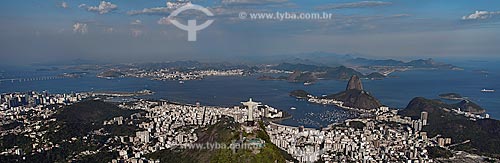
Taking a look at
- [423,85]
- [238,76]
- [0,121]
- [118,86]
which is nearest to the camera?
[0,121]

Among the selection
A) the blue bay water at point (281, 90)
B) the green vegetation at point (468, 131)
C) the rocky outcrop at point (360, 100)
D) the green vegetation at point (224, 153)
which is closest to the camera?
the green vegetation at point (224, 153)

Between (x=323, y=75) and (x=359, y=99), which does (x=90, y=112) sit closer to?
(x=359, y=99)

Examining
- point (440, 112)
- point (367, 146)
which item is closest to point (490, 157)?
point (367, 146)

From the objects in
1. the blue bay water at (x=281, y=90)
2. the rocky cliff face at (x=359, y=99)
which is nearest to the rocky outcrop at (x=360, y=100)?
the rocky cliff face at (x=359, y=99)

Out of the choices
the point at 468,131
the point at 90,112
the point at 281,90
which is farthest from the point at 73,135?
the point at 281,90

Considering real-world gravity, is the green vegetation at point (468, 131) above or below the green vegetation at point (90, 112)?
below

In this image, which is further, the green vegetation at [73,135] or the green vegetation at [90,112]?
the green vegetation at [90,112]

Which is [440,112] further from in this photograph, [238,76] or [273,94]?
[238,76]

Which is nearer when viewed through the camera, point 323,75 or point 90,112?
point 90,112

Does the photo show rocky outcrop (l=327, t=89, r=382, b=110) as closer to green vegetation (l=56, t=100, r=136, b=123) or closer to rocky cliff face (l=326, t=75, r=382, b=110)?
rocky cliff face (l=326, t=75, r=382, b=110)

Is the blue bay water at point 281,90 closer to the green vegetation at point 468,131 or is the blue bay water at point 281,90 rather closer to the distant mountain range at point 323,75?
the distant mountain range at point 323,75

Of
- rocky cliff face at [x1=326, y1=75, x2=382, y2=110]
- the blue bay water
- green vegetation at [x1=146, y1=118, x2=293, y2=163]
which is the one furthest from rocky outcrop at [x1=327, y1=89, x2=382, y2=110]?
green vegetation at [x1=146, y1=118, x2=293, y2=163]
